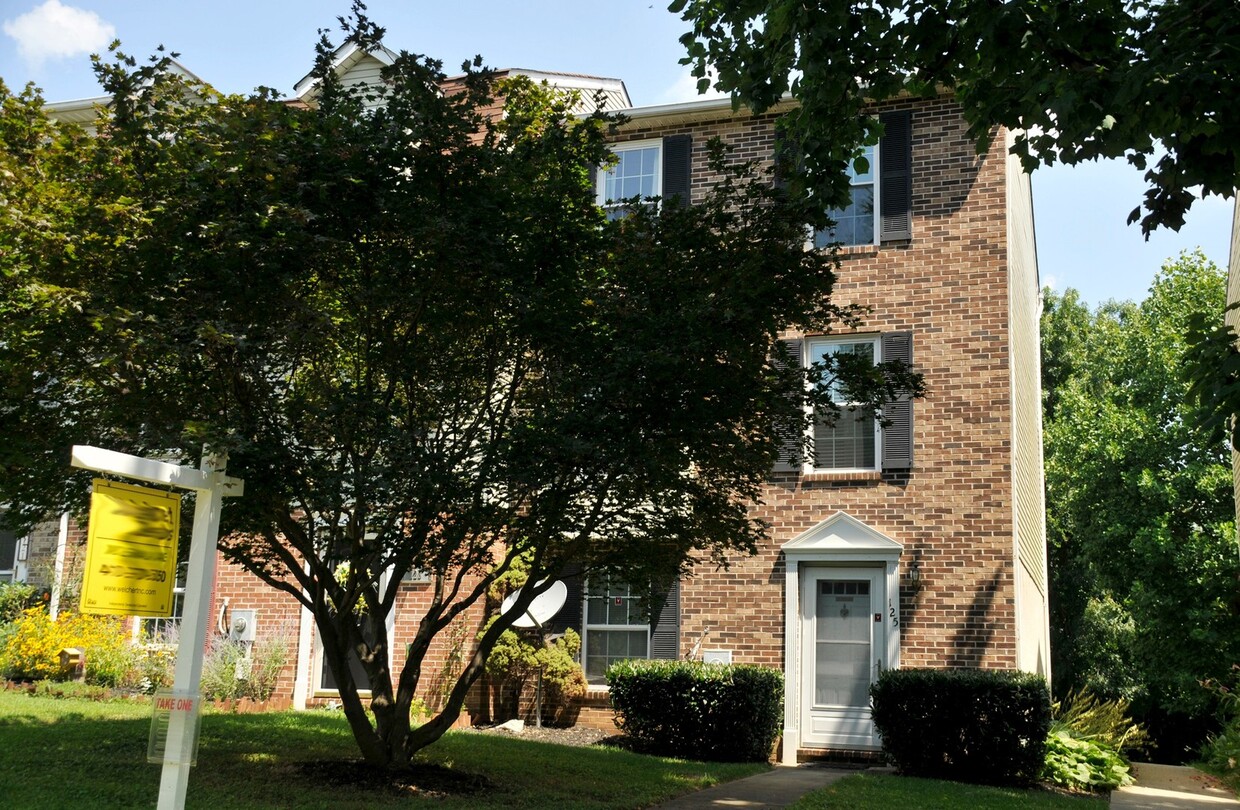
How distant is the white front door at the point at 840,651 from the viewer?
14312 millimetres

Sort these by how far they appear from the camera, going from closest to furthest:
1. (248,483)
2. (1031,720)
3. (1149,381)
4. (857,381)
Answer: (248,483), (857,381), (1031,720), (1149,381)

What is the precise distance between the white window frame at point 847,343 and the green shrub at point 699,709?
9.76 ft

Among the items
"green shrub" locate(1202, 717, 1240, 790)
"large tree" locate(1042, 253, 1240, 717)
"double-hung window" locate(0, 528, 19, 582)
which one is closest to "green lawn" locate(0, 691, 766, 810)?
"double-hung window" locate(0, 528, 19, 582)

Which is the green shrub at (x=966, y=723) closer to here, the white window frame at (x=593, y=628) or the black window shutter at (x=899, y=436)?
the black window shutter at (x=899, y=436)

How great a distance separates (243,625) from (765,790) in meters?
8.88

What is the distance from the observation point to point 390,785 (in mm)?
8719

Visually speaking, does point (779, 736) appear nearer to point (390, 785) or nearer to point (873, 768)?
point (873, 768)

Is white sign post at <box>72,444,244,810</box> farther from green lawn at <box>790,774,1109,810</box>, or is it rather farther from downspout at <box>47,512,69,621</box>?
downspout at <box>47,512,69,621</box>

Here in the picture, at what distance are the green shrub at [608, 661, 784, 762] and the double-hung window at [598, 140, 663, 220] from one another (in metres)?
7.13

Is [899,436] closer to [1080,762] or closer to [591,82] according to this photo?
[1080,762]

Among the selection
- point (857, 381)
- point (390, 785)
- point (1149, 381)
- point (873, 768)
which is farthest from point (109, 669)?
point (1149, 381)

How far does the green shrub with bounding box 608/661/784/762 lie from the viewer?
13.3 metres

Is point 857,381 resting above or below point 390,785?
above

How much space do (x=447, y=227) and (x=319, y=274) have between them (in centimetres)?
123
